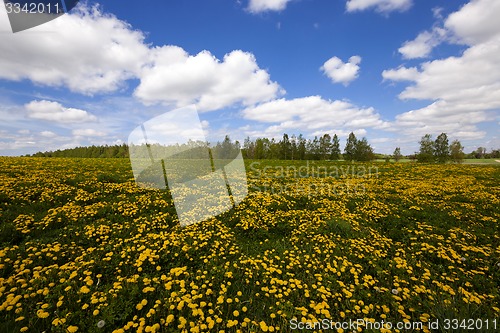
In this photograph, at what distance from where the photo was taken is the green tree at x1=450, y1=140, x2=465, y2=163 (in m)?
55.4

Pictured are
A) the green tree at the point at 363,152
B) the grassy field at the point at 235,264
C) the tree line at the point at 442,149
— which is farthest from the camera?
the green tree at the point at 363,152

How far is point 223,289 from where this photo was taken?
4.50m

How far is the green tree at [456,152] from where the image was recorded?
182 ft

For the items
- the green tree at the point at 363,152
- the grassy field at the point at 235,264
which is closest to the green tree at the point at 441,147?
the green tree at the point at 363,152

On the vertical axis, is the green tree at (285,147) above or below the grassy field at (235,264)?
above

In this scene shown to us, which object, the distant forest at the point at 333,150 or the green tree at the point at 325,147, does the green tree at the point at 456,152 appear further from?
the green tree at the point at 325,147

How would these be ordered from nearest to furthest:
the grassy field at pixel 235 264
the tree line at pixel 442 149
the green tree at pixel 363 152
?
the grassy field at pixel 235 264, the tree line at pixel 442 149, the green tree at pixel 363 152

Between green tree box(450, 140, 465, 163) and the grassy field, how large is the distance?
61.4m

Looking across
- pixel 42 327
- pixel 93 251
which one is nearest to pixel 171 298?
pixel 42 327

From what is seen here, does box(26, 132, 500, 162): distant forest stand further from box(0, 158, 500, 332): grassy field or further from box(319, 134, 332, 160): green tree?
box(0, 158, 500, 332): grassy field

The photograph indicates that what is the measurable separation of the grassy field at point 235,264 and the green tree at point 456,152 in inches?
2416

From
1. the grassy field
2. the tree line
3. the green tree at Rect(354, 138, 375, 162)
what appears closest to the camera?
the grassy field

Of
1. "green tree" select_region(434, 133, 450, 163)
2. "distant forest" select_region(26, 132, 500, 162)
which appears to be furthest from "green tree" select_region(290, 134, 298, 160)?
"green tree" select_region(434, 133, 450, 163)

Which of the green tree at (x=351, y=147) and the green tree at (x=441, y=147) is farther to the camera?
the green tree at (x=351, y=147)
